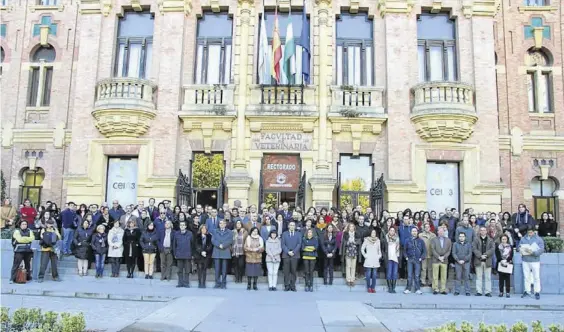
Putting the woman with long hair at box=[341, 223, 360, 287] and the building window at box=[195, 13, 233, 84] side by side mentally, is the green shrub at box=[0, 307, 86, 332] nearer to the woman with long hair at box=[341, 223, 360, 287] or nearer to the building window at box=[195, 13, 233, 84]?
the woman with long hair at box=[341, 223, 360, 287]

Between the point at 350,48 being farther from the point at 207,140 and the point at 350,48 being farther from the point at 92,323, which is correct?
the point at 92,323

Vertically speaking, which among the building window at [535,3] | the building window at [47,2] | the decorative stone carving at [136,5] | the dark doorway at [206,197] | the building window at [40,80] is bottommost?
the dark doorway at [206,197]

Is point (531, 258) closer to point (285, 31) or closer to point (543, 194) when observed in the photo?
point (543, 194)

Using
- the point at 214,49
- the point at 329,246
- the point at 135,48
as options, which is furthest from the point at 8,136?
the point at 329,246

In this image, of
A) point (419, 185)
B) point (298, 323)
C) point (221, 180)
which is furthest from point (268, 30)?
point (298, 323)

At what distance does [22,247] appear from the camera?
48.0ft

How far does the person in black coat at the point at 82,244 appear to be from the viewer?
1505 centimetres

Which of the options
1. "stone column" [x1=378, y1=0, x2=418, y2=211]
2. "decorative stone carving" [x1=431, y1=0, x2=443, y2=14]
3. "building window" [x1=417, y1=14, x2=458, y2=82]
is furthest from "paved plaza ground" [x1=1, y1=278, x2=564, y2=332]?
"decorative stone carving" [x1=431, y1=0, x2=443, y2=14]

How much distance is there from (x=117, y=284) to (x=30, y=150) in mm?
10127

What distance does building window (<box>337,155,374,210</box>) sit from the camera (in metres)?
19.3

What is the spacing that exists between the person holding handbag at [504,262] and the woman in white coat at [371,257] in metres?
3.32

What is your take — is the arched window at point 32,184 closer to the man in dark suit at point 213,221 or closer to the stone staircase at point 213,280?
the stone staircase at point 213,280

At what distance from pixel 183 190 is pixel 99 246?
4529 mm

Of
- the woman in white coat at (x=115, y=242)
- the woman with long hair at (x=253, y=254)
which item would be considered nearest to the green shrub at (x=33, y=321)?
the woman with long hair at (x=253, y=254)
